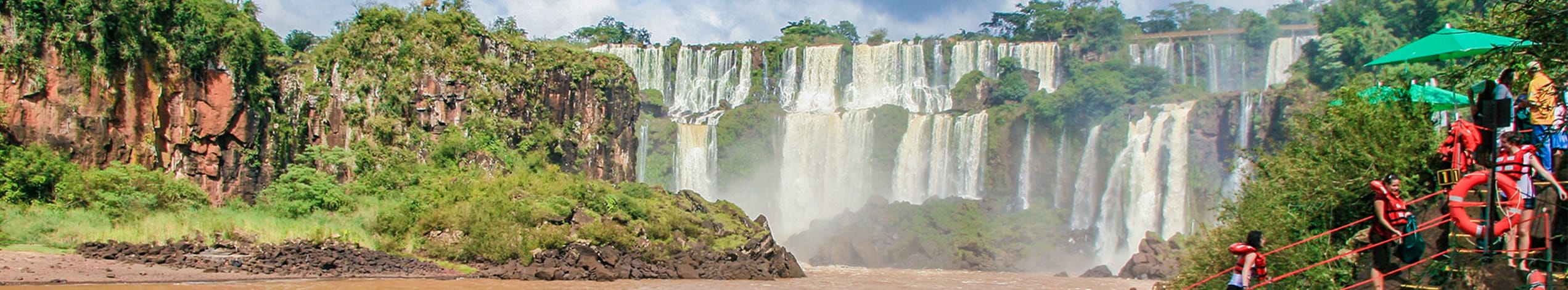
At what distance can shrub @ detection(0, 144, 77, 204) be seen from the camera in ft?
80.0

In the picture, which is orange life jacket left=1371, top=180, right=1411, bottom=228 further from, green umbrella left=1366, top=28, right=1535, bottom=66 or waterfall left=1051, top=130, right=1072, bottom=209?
waterfall left=1051, top=130, right=1072, bottom=209

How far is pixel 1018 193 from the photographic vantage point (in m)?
50.6

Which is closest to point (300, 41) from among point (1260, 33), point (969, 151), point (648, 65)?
point (648, 65)

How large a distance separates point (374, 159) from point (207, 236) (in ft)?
26.5

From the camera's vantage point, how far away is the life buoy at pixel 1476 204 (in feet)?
28.1

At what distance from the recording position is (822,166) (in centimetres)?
5362

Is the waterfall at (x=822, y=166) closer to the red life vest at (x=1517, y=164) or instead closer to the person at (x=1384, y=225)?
the person at (x=1384, y=225)

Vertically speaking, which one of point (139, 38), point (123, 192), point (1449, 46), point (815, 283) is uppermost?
point (139, 38)

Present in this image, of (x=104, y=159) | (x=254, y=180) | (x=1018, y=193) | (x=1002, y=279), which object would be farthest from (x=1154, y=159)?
(x=104, y=159)

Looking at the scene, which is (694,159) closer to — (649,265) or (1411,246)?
(649,265)

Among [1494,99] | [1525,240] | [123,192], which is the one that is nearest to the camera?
[1525,240]

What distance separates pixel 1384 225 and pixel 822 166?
44.3m

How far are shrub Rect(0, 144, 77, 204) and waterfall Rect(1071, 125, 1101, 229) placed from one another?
3473 cm

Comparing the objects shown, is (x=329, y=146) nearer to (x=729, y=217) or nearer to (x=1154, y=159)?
(x=729, y=217)
